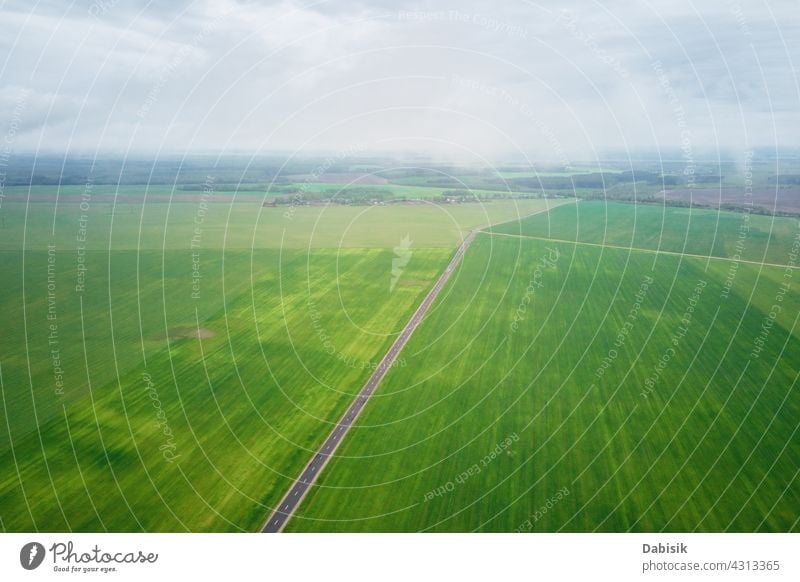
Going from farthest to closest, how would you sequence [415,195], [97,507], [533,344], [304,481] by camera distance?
[415,195], [533,344], [304,481], [97,507]

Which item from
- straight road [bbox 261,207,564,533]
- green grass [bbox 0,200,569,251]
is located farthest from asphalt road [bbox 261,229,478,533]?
green grass [bbox 0,200,569,251]

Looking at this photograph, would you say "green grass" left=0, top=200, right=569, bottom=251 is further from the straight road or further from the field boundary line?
the straight road

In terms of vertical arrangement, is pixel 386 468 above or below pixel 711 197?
below

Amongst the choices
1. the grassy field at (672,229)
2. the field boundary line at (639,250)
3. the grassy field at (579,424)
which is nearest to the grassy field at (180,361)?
the grassy field at (579,424)

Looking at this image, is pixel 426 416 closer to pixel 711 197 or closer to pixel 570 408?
pixel 570 408

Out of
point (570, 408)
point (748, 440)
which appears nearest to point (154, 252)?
point (570, 408)
